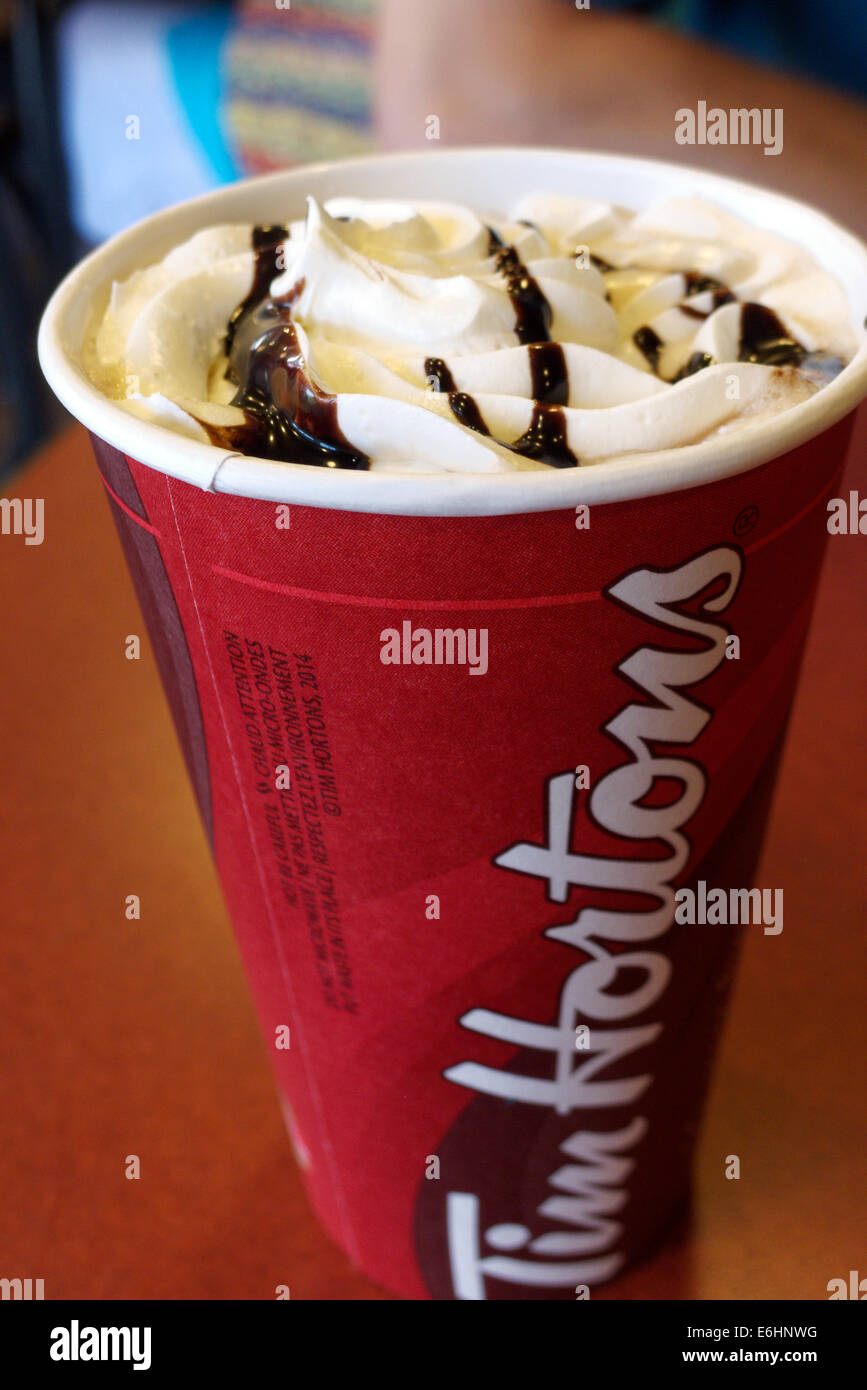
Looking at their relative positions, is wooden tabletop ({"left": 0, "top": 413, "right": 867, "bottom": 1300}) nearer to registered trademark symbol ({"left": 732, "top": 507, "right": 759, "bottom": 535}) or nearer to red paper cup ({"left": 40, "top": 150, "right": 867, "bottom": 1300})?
red paper cup ({"left": 40, "top": 150, "right": 867, "bottom": 1300})

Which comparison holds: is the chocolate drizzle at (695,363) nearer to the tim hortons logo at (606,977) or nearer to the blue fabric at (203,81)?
the tim hortons logo at (606,977)

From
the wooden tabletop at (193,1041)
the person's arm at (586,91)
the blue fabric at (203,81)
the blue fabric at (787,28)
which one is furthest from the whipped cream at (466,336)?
the blue fabric at (203,81)

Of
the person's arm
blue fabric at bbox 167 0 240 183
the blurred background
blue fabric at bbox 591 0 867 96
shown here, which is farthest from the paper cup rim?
blue fabric at bbox 167 0 240 183

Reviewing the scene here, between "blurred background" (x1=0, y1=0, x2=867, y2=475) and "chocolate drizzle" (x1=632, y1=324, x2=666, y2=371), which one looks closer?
"chocolate drizzle" (x1=632, y1=324, x2=666, y2=371)

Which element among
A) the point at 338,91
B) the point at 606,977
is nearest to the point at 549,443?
the point at 606,977

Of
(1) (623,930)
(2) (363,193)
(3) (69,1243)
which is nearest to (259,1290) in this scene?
(3) (69,1243)

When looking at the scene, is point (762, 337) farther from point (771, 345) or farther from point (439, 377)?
point (439, 377)

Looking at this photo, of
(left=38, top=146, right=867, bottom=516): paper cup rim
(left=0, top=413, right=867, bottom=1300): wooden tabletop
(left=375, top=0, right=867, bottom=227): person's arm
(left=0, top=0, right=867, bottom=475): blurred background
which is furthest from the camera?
(left=0, top=0, right=867, bottom=475): blurred background
